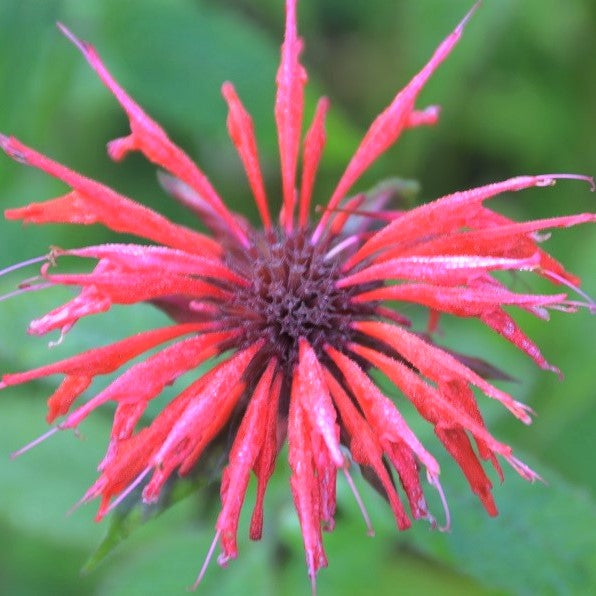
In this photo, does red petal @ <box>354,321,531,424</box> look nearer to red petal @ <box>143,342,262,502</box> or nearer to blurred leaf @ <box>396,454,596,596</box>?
red petal @ <box>143,342,262,502</box>

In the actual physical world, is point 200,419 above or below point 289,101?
below

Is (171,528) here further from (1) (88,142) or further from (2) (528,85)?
(2) (528,85)

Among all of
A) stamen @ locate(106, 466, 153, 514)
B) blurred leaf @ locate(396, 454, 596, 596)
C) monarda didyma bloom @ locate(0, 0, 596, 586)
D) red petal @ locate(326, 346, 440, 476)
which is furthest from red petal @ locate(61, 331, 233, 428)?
blurred leaf @ locate(396, 454, 596, 596)

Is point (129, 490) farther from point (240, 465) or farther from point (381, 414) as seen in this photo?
point (381, 414)

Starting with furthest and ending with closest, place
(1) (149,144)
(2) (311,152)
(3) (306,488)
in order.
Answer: (2) (311,152)
(1) (149,144)
(3) (306,488)

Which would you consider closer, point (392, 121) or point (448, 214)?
point (448, 214)

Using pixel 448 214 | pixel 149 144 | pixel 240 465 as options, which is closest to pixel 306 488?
pixel 240 465

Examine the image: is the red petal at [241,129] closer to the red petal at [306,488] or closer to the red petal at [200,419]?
the red petal at [200,419]
